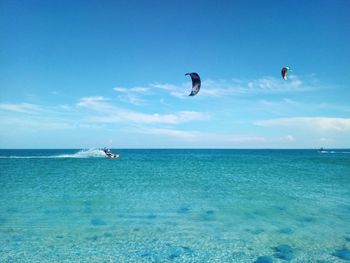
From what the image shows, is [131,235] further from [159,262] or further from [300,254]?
[300,254]

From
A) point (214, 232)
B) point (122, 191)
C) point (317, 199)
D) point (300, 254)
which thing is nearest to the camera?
point (300, 254)

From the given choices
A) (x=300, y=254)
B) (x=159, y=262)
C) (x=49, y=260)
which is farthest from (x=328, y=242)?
(x=49, y=260)

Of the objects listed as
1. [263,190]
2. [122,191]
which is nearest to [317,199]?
[263,190]

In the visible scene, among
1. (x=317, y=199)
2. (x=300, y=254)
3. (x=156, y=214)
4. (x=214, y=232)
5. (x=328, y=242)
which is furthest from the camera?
(x=317, y=199)

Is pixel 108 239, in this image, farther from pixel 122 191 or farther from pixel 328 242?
pixel 122 191

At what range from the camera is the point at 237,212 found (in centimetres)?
1453

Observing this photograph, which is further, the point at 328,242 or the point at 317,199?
the point at 317,199

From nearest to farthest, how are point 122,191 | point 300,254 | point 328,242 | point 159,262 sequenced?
point 159,262
point 300,254
point 328,242
point 122,191

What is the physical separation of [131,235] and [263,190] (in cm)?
1321

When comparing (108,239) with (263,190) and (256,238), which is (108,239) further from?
(263,190)

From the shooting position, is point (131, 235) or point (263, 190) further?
point (263, 190)

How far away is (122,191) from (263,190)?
32.6 feet

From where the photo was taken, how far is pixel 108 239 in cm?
1067

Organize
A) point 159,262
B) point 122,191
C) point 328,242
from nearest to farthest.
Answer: point 159,262
point 328,242
point 122,191
